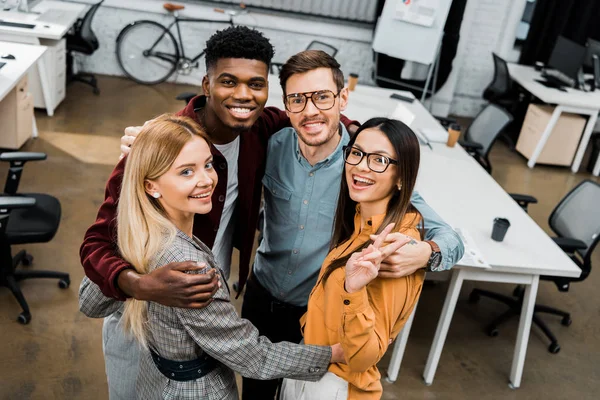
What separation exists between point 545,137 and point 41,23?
508 cm

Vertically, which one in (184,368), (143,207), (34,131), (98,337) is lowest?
(98,337)

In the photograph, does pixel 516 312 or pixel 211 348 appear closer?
pixel 211 348

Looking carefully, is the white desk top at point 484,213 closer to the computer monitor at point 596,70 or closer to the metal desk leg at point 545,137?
the metal desk leg at point 545,137

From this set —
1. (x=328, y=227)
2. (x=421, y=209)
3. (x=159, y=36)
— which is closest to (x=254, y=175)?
(x=328, y=227)

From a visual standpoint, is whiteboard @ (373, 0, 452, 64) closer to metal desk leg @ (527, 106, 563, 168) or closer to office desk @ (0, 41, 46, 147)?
metal desk leg @ (527, 106, 563, 168)

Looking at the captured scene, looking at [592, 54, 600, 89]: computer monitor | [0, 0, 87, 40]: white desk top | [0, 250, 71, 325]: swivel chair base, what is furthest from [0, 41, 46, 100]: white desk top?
[592, 54, 600, 89]: computer monitor

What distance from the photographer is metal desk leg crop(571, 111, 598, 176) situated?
6.57 meters

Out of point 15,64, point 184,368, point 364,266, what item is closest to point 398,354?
point 184,368

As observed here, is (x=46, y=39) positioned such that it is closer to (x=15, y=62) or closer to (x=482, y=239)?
(x=15, y=62)

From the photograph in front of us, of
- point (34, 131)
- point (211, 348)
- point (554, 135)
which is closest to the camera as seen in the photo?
point (211, 348)

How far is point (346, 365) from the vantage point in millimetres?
1801

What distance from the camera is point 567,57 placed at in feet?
22.5

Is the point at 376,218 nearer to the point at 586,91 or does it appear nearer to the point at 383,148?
the point at 383,148

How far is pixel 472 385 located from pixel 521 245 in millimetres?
833
